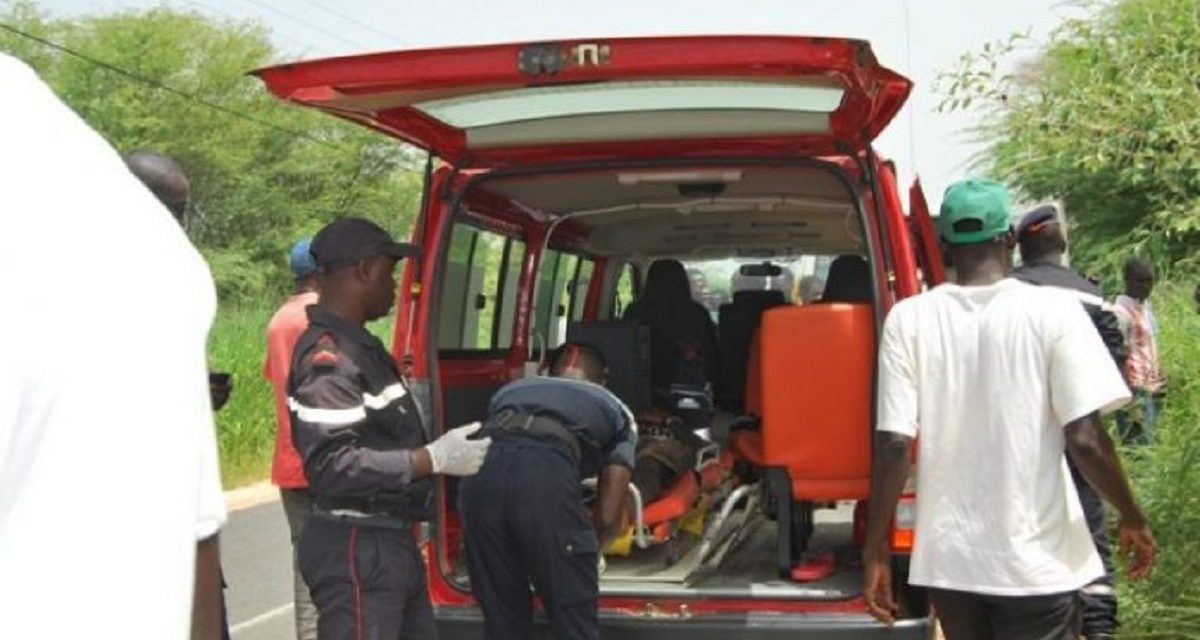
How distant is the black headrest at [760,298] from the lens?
795 cm

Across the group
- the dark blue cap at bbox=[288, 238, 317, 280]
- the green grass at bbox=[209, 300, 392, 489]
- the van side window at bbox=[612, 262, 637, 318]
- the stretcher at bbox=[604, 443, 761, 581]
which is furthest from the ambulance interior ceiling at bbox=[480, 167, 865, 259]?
the green grass at bbox=[209, 300, 392, 489]

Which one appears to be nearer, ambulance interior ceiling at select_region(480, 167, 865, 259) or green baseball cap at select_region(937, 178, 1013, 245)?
green baseball cap at select_region(937, 178, 1013, 245)

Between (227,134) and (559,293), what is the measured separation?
1045 inches

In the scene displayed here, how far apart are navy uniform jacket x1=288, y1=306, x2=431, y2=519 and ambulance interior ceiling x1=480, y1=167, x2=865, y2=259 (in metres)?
1.05

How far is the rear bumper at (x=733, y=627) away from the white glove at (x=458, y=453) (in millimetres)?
593

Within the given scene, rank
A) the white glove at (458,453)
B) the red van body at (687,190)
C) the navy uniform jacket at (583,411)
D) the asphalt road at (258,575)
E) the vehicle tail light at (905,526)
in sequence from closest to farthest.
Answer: the red van body at (687,190) < the white glove at (458,453) < the vehicle tail light at (905,526) < the navy uniform jacket at (583,411) < the asphalt road at (258,575)

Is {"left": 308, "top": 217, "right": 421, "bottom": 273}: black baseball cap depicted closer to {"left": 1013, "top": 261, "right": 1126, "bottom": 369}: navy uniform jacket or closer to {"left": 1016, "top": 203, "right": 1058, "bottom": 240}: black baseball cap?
{"left": 1013, "top": 261, "right": 1126, "bottom": 369}: navy uniform jacket

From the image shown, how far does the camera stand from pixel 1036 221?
525 cm

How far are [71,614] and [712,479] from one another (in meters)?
5.21

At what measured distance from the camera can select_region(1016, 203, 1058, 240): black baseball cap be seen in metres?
5.21

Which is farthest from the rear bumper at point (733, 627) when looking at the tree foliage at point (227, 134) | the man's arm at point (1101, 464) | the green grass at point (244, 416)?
the tree foliage at point (227, 134)

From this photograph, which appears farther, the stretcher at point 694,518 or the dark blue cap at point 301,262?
the dark blue cap at point 301,262

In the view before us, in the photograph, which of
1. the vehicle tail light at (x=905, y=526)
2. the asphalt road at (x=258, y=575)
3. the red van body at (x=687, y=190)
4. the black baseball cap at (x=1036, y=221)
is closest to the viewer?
the red van body at (x=687, y=190)

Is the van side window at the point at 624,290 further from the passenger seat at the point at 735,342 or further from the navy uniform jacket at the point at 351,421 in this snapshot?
the navy uniform jacket at the point at 351,421
